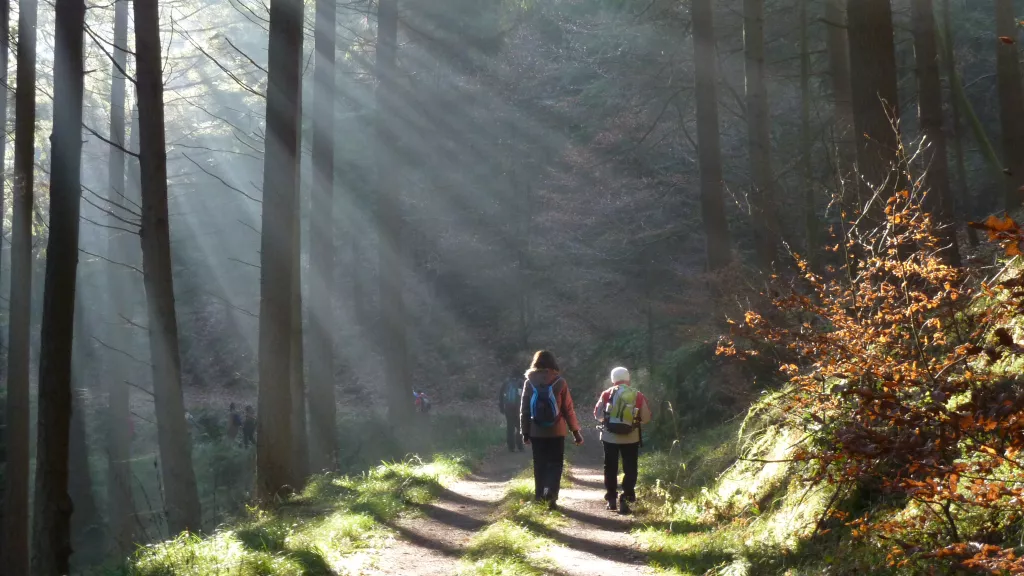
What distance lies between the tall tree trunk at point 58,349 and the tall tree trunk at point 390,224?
9867 mm

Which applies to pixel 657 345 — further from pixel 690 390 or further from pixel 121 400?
pixel 121 400

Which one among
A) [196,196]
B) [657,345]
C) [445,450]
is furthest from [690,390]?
[196,196]

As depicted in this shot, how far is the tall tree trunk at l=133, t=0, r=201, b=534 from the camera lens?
35.5 feet

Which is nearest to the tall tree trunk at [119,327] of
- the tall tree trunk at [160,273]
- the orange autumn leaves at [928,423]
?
the tall tree trunk at [160,273]

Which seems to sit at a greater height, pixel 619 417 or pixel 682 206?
pixel 682 206

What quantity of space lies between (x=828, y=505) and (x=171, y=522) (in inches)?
365

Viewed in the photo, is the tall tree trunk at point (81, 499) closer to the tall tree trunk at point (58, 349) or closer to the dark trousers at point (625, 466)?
the tall tree trunk at point (58, 349)

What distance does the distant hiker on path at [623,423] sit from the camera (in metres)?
9.84

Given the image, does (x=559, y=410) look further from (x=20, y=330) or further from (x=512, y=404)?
(x=512, y=404)

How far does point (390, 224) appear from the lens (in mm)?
19875

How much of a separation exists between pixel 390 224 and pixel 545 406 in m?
10.7

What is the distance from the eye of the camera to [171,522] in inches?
468

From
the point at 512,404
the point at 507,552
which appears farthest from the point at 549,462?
the point at 512,404

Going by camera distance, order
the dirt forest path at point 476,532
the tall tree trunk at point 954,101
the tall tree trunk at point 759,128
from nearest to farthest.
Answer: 1. the dirt forest path at point 476,532
2. the tall tree trunk at point 759,128
3. the tall tree trunk at point 954,101
